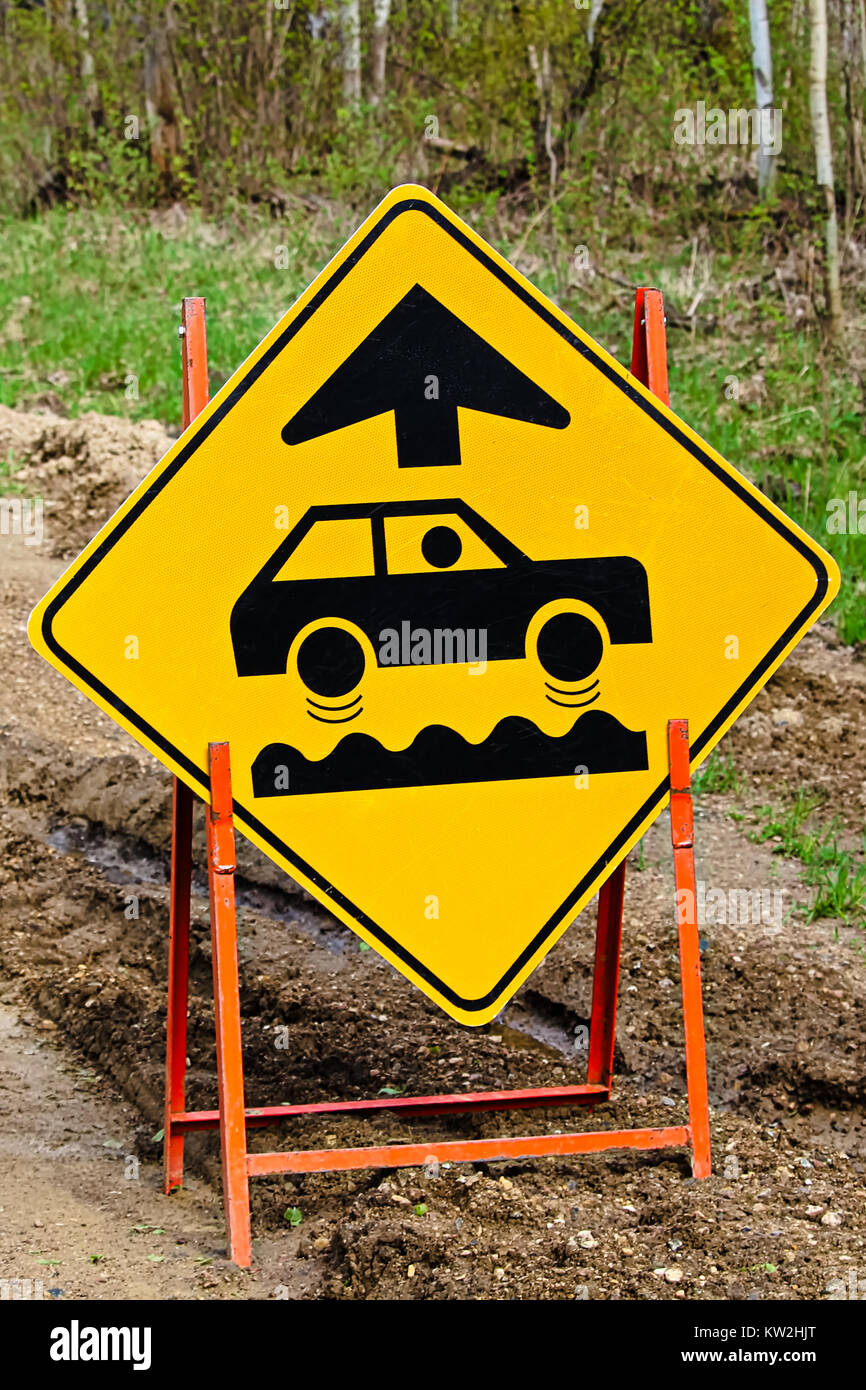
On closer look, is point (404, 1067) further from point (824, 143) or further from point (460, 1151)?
point (824, 143)

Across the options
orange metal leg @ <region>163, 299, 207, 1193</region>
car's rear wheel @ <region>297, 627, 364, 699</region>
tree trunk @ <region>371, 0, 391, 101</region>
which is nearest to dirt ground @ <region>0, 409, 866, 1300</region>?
orange metal leg @ <region>163, 299, 207, 1193</region>

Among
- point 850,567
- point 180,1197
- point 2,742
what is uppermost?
point 850,567

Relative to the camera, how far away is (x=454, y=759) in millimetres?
2998

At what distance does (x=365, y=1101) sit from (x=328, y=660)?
3.77ft

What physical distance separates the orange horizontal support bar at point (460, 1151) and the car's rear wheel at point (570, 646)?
3.28 ft

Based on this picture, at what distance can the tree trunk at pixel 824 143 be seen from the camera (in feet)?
28.6

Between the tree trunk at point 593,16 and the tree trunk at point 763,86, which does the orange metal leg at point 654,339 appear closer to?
the tree trunk at point 763,86

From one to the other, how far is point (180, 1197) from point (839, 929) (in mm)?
2384

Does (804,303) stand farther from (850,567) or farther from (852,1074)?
(852,1074)

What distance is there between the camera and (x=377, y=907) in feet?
9.77

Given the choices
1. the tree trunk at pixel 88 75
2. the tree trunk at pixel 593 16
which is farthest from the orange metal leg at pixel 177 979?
the tree trunk at pixel 88 75

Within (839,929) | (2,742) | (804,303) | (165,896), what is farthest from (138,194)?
(839,929)

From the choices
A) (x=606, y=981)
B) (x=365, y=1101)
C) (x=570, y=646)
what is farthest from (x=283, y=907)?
(x=570, y=646)

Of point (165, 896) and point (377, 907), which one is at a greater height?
point (377, 907)
